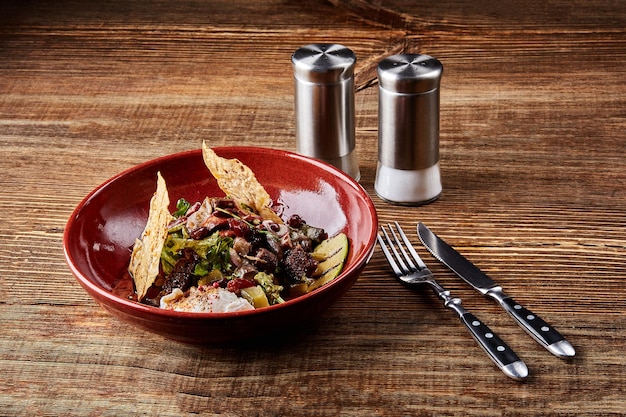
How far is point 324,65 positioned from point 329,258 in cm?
46

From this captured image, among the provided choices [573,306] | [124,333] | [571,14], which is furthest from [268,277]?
[571,14]

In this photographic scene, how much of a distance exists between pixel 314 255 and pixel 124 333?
33cm

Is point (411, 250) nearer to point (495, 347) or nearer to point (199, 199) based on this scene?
point (495, 347)

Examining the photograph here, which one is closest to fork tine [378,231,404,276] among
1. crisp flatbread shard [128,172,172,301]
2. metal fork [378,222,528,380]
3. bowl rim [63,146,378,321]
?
metal fork [378,222,528,380]

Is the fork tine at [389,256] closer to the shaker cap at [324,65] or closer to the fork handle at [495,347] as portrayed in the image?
the fork handle at [495,347]

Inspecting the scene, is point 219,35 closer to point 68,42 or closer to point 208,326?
point 68,42

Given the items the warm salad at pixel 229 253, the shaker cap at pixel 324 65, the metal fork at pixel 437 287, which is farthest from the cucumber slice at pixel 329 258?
the shaker cap at pixel 324 65

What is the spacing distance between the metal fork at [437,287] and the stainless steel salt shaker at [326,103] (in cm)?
25

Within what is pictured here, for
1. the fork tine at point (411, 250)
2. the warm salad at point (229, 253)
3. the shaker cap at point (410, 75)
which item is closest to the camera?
the warm salad at point (229, 253)

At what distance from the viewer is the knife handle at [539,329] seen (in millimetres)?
1294

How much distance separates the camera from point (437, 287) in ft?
4.69

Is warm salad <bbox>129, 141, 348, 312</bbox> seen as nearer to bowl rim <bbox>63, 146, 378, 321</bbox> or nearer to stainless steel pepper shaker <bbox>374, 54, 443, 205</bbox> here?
bowl rim <bbox>63, 146, 378, 321</bbox>

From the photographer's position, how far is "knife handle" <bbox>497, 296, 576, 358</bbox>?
1.29 m

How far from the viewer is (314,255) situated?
146 centimetres
